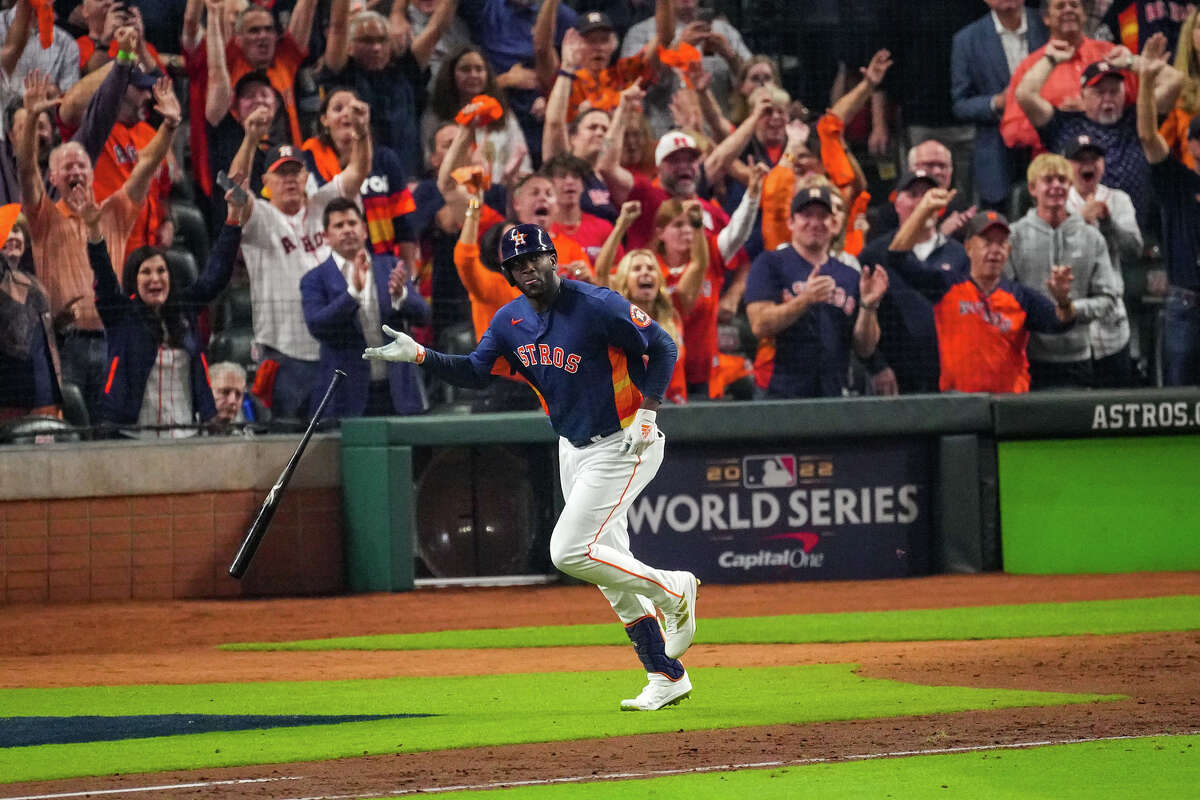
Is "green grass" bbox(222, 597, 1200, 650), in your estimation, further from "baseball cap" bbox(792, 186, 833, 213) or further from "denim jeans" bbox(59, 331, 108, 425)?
"baseball cap" bbox(792, 186, 833, 213)

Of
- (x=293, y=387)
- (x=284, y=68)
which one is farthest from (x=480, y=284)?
(x=284, y=68)

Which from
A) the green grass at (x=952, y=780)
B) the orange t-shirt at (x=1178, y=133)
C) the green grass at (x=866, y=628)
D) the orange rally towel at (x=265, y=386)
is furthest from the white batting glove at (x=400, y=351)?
the orange t-shirt at (x=1178, y=133)

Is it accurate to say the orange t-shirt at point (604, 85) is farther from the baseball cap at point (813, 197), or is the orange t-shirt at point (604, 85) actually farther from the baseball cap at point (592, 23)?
the baseball cap at point (813, 197)

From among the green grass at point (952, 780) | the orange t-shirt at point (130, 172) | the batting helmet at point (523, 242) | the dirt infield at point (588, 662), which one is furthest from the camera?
the orange t-shirt at point (130, 172)

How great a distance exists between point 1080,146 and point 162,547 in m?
8.17

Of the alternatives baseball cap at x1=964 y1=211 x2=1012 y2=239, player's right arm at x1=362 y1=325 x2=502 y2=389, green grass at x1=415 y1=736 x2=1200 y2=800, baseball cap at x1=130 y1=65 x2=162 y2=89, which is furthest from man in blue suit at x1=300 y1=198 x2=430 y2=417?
green grass at x1=415 y1=736 x2=1200 y2=800

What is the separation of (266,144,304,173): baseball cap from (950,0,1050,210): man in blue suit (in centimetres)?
550

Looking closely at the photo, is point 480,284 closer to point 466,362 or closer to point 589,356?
point 466,362

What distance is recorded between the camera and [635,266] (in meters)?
11.5

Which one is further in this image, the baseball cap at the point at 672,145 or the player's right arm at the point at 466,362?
the baseball cap at the point at 672,145

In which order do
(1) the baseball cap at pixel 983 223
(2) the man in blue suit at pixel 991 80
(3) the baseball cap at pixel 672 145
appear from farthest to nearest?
(2) the man in blue suit at pixel 991 80, (1) the baseball cap at pixel 983 223, (3) the baseball cap at pixel 672 145

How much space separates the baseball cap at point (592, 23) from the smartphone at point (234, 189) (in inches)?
122

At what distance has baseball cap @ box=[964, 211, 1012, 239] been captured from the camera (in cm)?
1252

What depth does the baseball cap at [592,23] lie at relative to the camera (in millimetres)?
12625
